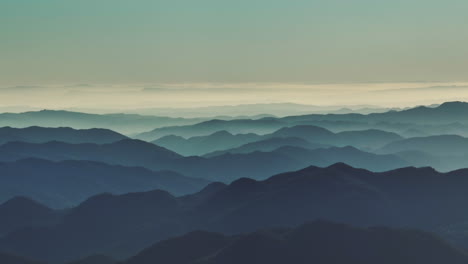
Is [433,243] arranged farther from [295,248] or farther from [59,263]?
[59,263]

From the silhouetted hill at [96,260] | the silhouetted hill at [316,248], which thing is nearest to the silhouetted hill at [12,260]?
the silhouetted hill at [96,260]

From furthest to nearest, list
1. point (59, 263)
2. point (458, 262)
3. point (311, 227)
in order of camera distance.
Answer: point (59, 263) < point (311, 227) < point (458, 262)

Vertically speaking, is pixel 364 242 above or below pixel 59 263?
above

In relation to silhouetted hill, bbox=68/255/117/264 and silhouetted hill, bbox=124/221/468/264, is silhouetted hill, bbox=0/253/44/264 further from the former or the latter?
silhouetted hill, bbox=124/221/468/264

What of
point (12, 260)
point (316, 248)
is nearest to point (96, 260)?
point (12, 260)

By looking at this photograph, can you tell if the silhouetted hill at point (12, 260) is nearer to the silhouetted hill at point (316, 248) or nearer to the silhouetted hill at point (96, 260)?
the silhouetted hill at point (96, 260)

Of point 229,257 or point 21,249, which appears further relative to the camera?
point 21,249

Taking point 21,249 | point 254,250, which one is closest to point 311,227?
point 254,250

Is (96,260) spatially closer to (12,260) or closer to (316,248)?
(12,260)

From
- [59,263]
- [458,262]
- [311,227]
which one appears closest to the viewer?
[458,262]
